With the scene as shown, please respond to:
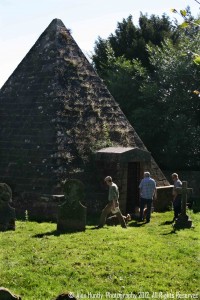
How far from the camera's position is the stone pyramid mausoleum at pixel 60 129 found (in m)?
14.7

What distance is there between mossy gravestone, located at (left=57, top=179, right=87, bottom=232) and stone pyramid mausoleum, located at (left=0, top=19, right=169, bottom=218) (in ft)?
7.55

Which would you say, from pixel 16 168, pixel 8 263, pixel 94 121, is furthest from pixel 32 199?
pixel 8 263

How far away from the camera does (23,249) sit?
9695mm

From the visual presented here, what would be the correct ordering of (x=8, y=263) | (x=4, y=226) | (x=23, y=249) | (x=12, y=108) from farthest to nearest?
(x=12, y=108)
(x=4, y=226)
(x=23, y=249)
(x=8, y=263)

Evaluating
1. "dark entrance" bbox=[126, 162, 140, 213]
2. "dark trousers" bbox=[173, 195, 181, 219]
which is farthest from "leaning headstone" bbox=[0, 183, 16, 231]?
"dark entrance" bbox=[126, 162, 140, 213]

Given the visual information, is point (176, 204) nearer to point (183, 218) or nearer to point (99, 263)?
point (183, 218)

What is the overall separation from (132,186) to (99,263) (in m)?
7.64

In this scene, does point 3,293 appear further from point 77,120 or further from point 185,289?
point 77,120

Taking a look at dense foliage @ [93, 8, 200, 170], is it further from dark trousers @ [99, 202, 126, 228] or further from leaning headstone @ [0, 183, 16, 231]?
leaning headstone @ [0, 183, 16, 231]

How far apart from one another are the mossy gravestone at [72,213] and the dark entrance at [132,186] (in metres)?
4.46

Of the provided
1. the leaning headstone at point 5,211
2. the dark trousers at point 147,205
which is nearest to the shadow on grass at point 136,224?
the dark trousers at point 147,205

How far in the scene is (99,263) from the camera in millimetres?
8945

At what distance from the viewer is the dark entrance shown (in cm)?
1617

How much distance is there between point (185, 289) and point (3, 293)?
3210 mm
